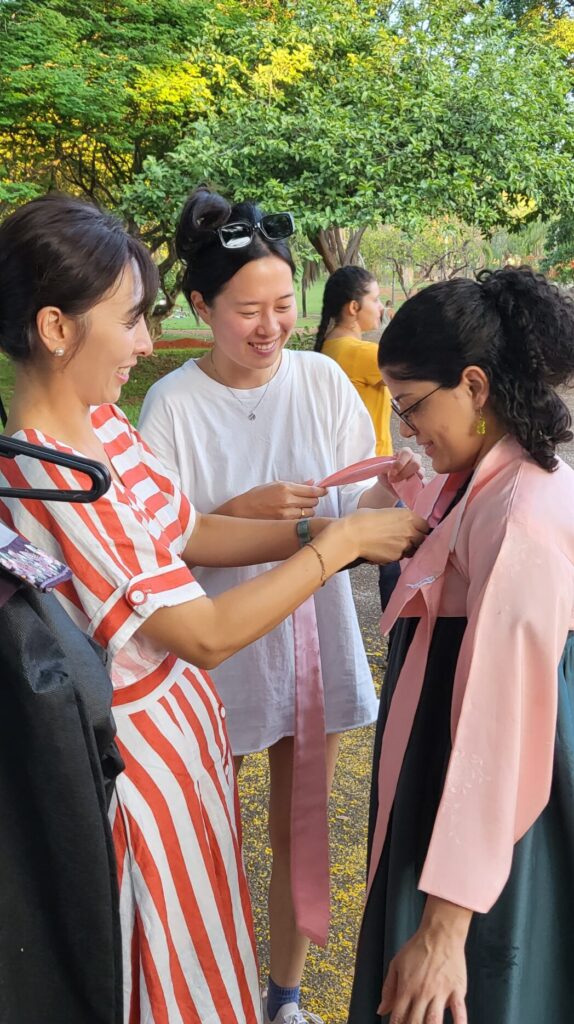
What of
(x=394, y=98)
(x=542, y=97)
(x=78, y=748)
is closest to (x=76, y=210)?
(x=78, y=748)

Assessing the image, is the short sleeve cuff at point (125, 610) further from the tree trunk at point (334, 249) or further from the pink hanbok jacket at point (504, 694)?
the tree trunk at point (334, 249)

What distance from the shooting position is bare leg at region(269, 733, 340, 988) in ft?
7.35

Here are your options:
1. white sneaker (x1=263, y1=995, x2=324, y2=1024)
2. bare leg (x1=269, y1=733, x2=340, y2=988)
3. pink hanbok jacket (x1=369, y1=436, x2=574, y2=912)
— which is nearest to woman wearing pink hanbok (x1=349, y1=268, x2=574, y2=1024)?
pink hanbok jacket (x1=369, y1=436, x2=574, y2=912)

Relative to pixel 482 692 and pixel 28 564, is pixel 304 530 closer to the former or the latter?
pixel 482 692

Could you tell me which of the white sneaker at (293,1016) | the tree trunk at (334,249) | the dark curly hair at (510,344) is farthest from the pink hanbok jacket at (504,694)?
the tree trunk at (334,249)

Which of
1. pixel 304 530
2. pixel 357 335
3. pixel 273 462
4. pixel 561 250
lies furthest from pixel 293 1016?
pixel 561 250

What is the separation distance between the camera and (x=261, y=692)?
2.16 m

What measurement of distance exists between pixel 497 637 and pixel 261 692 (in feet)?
3.48

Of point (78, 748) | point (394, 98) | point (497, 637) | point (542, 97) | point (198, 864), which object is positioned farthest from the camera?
point (542, 97)

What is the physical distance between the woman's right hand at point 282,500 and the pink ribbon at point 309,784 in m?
0.27

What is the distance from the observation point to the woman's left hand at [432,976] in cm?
120

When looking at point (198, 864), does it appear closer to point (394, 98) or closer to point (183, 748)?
point (183, 748)

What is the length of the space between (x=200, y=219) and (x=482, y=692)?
134 centimetres

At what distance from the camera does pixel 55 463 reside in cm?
91
